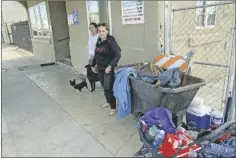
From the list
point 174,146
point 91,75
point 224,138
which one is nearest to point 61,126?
point 91,75

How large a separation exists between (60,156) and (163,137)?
3.58 feet

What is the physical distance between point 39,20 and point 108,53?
638 centimetres

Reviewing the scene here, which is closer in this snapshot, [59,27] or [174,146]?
[174,146]

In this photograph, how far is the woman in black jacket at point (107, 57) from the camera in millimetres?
2861

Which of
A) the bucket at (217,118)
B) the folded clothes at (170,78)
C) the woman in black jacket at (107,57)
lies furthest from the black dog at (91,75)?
the bucket at (217,118)

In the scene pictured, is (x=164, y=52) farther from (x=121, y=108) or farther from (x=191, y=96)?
(x=121, y=108)

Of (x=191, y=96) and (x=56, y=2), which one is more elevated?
(x=56, y=2)

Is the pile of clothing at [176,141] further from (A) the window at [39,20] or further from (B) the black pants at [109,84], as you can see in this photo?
(A) the window at [39,20]

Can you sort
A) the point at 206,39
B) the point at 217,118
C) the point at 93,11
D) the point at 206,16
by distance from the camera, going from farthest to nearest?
the point at 93,11, the point at 206,39, the point at 206,16, the point at 217,118

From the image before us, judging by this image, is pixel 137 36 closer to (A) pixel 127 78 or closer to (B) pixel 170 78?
(A) pixel 127 78

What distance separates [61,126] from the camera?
289cm

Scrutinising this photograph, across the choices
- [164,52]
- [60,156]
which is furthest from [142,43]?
[60,156]

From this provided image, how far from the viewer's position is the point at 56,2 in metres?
7.08

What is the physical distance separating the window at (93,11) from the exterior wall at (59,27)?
2749mm
